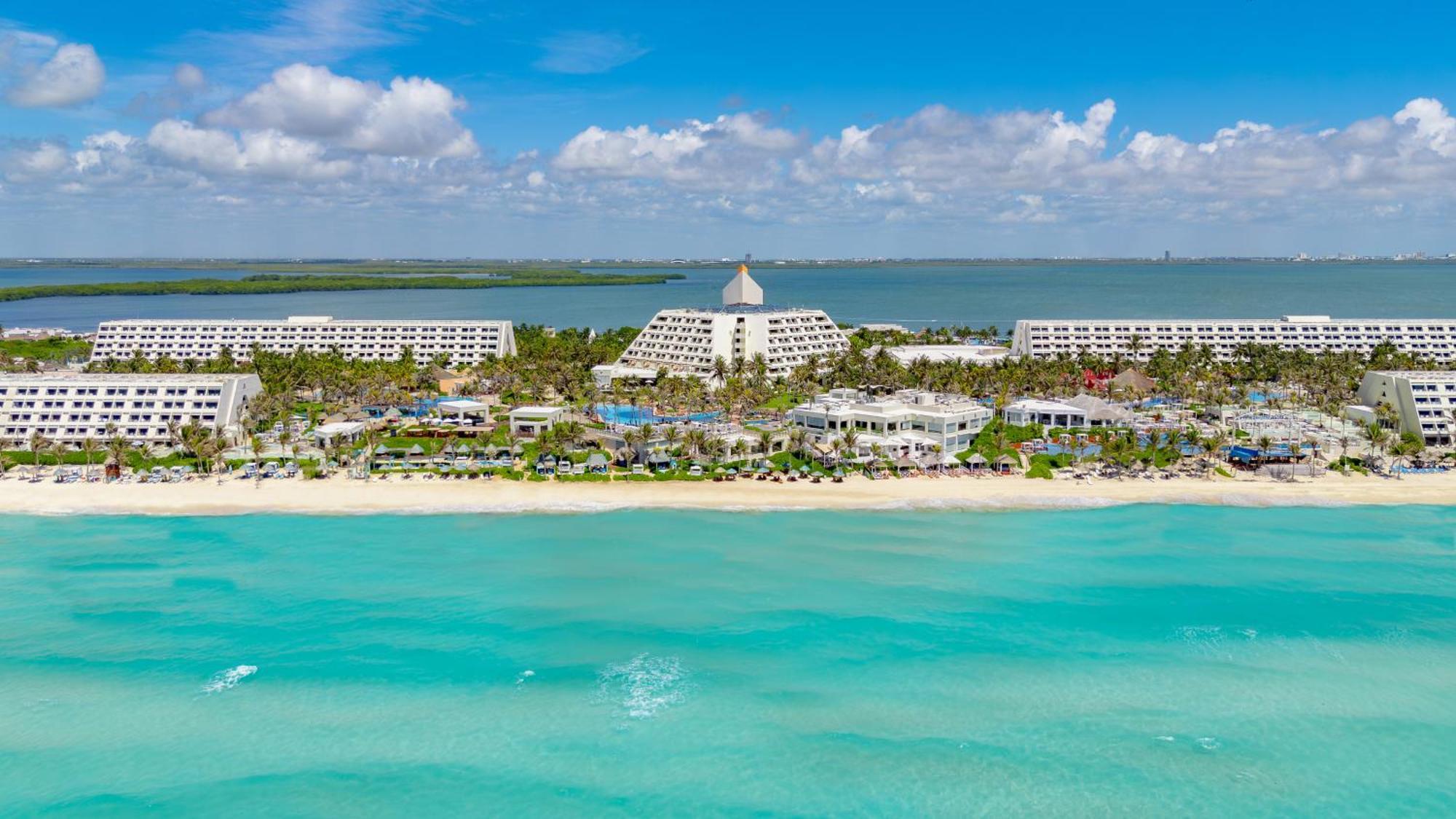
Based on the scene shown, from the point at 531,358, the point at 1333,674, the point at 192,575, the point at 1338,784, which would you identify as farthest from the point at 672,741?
the point at 531,358

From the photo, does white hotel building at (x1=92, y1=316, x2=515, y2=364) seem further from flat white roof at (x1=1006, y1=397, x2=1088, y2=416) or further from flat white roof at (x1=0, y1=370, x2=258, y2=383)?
flat white roof at (x1=1006, y1=397, x2=1088, y2=416)

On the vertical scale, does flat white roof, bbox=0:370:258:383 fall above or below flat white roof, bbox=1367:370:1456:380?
below

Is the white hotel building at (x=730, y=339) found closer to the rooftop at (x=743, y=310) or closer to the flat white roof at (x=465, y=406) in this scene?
the rooftop at (x=743, y=310)

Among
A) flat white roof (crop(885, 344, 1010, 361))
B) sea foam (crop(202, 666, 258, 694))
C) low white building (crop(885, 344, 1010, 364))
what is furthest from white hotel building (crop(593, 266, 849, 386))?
sea foam (crop(202, 666, 258, 694))

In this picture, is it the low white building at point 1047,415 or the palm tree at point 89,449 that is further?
the low white building at point 1047,415

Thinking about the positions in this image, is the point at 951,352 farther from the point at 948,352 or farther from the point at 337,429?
the point at 337,429

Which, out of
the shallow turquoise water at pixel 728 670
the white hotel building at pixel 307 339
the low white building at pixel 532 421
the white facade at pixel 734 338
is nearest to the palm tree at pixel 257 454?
the shallow turquoise water at pixel 728 670

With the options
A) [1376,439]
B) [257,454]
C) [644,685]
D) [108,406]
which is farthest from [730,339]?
[644,685]
